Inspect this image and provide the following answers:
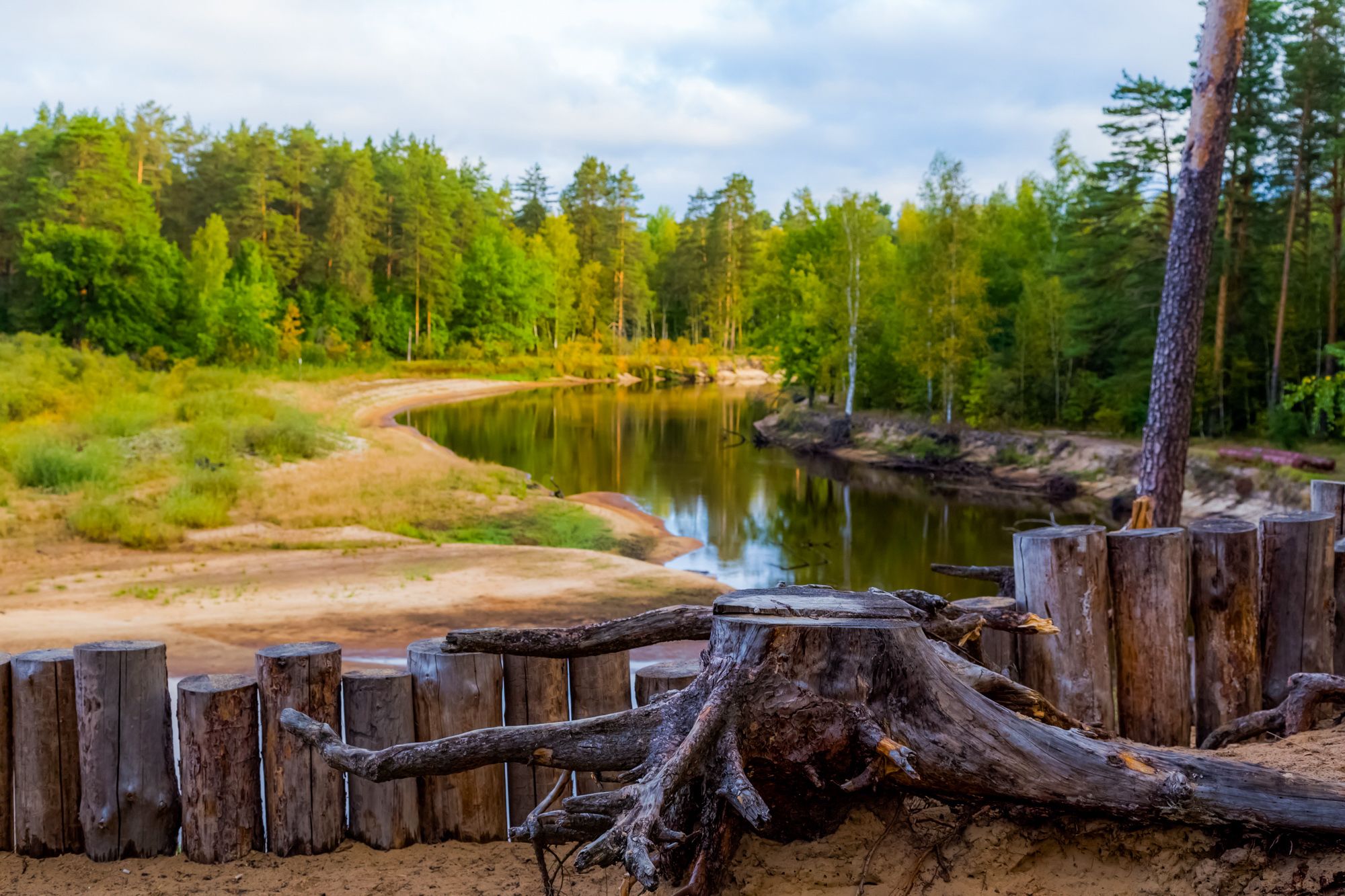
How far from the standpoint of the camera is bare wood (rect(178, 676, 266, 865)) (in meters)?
4.01

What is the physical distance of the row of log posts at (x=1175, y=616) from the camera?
4164 millimetres

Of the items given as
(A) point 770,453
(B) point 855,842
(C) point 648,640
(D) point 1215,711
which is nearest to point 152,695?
(C) point 648,640

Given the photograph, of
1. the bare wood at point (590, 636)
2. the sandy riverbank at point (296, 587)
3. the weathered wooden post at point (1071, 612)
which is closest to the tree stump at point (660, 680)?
the bare wood at point (590, 636)

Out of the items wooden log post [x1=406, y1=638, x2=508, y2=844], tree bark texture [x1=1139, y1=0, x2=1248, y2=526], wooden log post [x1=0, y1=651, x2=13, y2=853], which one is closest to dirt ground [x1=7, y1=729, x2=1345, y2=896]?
wooden log post [x1=406, y1=638, x2=508, y2=844]

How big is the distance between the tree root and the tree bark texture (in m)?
5.03

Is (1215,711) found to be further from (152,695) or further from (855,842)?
(152,695)

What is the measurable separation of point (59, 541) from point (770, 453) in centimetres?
2428

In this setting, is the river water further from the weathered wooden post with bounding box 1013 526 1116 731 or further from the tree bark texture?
the weathered wooden post with bounding box 1013 526 1116 731

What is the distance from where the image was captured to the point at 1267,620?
4.67 metres

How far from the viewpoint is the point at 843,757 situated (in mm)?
2912

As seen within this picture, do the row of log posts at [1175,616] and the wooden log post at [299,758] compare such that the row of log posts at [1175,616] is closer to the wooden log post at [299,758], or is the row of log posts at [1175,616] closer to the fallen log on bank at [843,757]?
the fallen log on bank at [843,757]

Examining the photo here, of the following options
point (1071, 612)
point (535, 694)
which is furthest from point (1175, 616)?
point (535, 694)

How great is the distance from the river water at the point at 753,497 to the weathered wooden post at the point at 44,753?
6524 millimetres

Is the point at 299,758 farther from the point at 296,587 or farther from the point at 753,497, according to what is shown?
the point at 753,497
